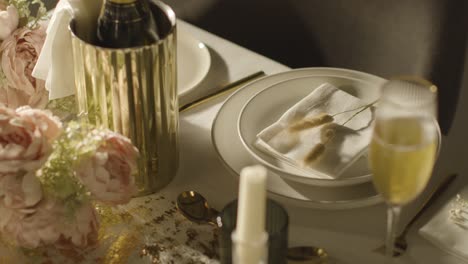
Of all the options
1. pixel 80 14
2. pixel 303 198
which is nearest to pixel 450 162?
pixel 303 198

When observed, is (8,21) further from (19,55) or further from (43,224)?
(43,224)

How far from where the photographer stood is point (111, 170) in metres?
0.98

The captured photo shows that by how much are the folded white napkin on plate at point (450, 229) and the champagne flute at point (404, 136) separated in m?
0.20

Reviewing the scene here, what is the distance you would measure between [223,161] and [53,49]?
30 cm

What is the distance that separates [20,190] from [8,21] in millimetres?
361

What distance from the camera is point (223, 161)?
114cm

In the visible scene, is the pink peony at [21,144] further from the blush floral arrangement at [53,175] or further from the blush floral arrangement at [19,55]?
the blush floral arrangement at [19,55]

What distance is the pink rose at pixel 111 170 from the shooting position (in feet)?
3.15

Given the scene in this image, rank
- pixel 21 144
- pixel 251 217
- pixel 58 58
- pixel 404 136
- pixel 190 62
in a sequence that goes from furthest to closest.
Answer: pixel 190 62 → pixel 58 58 → pixel 21 144 → pixel 404 136 → pixel 251 217

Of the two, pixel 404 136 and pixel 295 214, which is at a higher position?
pixel 404 136

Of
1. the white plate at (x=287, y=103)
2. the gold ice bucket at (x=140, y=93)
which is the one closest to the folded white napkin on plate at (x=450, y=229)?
the white plate at (x=287, y=103)

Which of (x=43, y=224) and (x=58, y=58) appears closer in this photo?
(x=43, y=224)

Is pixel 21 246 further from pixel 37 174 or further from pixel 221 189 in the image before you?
pixel 221 189

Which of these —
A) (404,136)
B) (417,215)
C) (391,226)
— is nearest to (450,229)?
(417,215)
